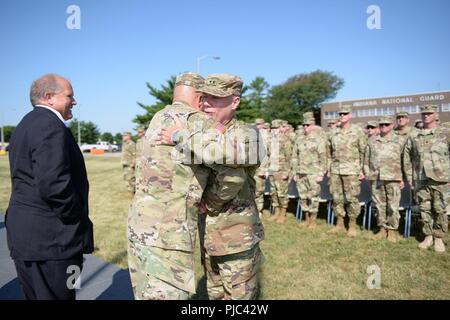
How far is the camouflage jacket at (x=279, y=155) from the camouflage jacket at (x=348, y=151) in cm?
133

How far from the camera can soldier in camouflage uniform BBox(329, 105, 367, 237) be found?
6270 mm

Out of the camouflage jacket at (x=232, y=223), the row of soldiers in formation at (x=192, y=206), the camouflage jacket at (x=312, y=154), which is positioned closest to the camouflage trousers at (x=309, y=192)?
the camouflage jacket at (x=312, y=154)

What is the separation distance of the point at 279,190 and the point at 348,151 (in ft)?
6.20

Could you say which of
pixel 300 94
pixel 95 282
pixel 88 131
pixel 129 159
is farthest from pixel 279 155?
pixel 88 131

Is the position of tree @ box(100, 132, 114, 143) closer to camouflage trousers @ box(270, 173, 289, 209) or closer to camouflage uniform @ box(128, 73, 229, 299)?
camouflage trousers @ box(270, 173, 289, 209)

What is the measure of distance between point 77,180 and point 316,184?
5.30 meters

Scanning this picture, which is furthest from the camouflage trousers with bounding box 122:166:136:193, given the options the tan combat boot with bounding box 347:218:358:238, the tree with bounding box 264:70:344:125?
the tree with bounding box 264:70:344:125

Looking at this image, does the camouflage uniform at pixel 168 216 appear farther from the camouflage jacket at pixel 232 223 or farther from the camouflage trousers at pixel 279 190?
the camouflage trousers at pixel 279 190

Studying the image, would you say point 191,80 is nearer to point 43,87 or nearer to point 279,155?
point 43,87

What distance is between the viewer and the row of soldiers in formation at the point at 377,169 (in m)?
5.29

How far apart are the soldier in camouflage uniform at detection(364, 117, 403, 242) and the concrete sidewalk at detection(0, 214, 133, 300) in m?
4.40

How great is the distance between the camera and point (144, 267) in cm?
204
